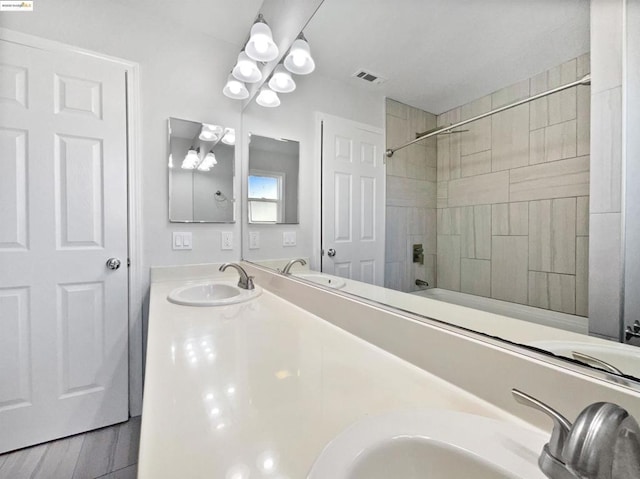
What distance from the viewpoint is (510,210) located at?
55 cm

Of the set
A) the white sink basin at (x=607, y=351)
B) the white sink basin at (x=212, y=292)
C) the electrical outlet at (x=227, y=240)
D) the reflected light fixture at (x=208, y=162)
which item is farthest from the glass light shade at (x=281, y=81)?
the white sink basin at (x=607, y=351)

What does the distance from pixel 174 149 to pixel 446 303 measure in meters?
1.75

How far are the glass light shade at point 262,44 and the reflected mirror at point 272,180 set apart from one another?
42cm

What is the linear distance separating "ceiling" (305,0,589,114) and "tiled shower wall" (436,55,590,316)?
40 millimetres

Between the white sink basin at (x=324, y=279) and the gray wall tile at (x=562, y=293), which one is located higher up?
the gray wall tile at (x=562, y=293)

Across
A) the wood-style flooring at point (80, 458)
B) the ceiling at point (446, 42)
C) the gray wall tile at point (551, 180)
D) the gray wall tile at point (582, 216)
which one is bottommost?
the wood-style flooring at point (80, 458)

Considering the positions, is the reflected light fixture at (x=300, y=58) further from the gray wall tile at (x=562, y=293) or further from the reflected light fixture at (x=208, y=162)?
the gray wall tile at (x=562, y=293)

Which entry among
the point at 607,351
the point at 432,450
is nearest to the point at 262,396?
the point at 432,450

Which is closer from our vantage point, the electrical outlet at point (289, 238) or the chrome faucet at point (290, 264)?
the chrome faucet at point (290, 264)

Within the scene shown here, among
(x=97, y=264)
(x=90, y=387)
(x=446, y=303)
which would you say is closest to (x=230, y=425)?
(x=446, y=303)

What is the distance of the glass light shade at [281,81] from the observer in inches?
55.2

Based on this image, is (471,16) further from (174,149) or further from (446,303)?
(174,149)

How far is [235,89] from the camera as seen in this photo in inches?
69.2

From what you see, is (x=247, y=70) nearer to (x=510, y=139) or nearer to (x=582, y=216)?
(x=510, y=139)
